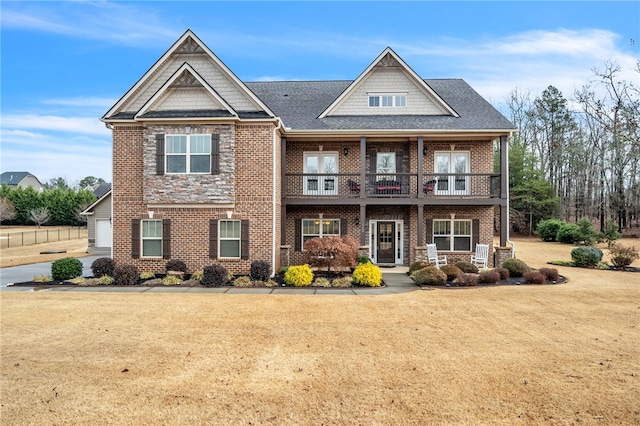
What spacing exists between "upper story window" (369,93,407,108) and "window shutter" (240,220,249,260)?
8.77 metres

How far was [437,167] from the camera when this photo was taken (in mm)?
18141

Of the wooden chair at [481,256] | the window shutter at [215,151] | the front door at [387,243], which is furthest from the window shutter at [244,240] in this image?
the wooden chair at [481,256]

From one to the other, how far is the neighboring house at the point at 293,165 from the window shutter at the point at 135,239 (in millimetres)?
38

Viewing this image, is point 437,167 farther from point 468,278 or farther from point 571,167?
point 571,167

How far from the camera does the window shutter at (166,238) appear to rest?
1464 centimetres

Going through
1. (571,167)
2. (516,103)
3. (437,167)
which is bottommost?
(437,167)

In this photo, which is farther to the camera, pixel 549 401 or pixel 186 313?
pixel 186 313

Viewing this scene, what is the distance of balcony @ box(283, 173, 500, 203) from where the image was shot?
1741cm

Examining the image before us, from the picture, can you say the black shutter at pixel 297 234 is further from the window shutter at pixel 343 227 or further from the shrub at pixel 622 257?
the shrub at pixel 622 257

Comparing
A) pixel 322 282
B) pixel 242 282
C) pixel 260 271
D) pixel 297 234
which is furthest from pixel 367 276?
pixel 297 234

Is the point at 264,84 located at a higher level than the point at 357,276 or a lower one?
higher

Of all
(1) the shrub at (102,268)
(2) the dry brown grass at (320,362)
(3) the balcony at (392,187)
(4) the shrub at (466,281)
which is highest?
(3) the balcony at (392,187)

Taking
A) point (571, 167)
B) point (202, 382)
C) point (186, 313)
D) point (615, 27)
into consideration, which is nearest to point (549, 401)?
point (202, 382)

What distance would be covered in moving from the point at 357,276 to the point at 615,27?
1530 centimetres
